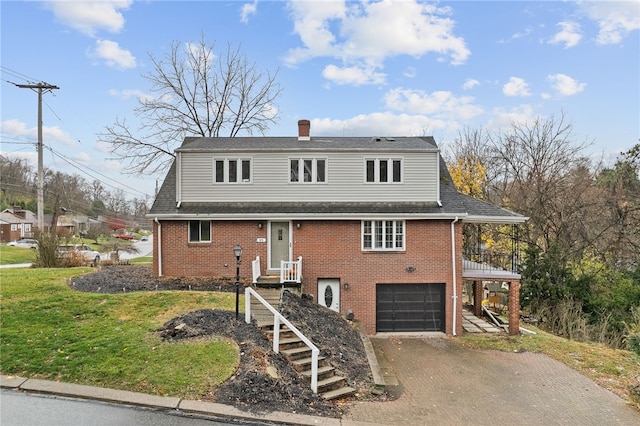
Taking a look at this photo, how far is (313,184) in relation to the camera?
14.7m

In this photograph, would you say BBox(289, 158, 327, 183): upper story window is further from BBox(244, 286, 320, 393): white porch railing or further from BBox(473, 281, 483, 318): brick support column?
BBox(473, 281, 483, 318): brick support column

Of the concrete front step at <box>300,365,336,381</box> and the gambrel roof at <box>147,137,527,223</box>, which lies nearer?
the concrete front step at <box>300,365,336,381</box>

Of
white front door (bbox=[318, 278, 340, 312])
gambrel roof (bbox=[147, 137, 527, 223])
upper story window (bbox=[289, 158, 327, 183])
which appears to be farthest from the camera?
upper story window (bbox=[289, 158, 327, 183])

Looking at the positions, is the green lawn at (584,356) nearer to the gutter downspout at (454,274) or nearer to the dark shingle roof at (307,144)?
the gutter downspout at (454,274)

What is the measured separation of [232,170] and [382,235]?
6680mm

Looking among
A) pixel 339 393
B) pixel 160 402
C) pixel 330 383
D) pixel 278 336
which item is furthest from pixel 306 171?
pixel 160 402

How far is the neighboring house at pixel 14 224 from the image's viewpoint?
49344mm

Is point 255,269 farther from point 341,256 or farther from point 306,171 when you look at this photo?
point 306,171

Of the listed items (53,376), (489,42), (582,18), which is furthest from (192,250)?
(582,18)

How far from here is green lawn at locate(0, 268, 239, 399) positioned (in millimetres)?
6766

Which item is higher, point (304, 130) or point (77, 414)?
point (304, 130)

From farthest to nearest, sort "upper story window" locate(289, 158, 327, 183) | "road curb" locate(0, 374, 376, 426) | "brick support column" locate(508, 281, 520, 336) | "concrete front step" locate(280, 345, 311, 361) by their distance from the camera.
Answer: "upper story window" locate(289, 158, 327, 183) → "brick support column" locate(508, 281, 520, 336) → "concrete front step" locate(280, 345, 311, 361) → "road curb" locate(0, 374, 376, 426)

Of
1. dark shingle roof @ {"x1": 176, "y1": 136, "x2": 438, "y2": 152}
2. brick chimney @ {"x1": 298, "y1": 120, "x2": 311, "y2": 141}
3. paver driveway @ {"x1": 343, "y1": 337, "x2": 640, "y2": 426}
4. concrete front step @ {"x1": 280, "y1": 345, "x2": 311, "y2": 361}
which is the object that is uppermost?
brick chimney @ {"x1": 298, "y1": 120, "x2": 311, "y2": 141}

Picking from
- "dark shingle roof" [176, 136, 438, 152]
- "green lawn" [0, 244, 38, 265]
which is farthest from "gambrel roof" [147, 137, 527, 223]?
"green lawn" [0, 244, 38, 265]
